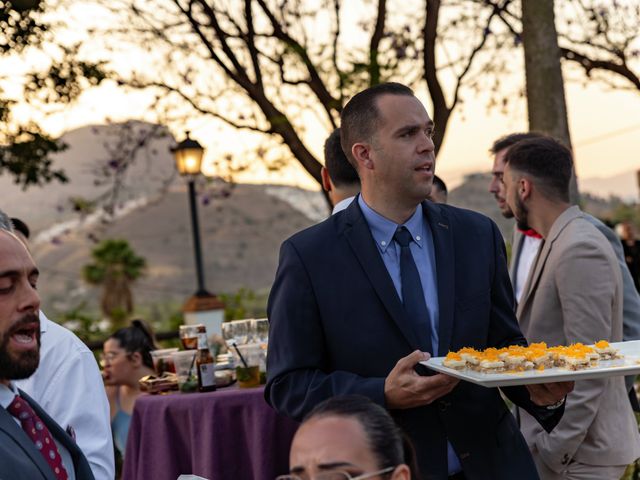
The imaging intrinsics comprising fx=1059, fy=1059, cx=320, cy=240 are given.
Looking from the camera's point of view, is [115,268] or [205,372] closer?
[205,372]

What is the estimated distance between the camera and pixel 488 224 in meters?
3.91

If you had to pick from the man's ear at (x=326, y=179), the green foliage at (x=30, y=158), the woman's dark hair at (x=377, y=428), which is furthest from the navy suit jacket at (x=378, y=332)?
the green foliage at (x=30, y=158)

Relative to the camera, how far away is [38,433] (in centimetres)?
297

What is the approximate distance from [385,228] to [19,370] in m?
1.46

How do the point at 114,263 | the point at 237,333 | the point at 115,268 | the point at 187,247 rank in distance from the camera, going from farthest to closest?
the point at 187,247 → the point at 114,263 → the point at 115,268 → the point at 237,333

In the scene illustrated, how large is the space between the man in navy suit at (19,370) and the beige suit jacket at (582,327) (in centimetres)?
245

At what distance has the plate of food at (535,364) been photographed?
3.20 m

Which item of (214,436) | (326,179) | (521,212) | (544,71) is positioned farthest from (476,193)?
(214,436)

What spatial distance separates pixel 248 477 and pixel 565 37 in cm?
880

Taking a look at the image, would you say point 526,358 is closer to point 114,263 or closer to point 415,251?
point 415,251

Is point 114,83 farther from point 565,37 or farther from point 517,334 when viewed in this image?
point 517,334

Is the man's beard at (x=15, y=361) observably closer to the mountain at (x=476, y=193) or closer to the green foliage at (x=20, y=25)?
the mountain at (x=476, y=193)


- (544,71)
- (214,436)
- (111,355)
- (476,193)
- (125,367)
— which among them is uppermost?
(476,193)

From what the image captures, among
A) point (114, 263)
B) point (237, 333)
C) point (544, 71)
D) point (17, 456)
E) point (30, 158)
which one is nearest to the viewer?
point (17, 456)
